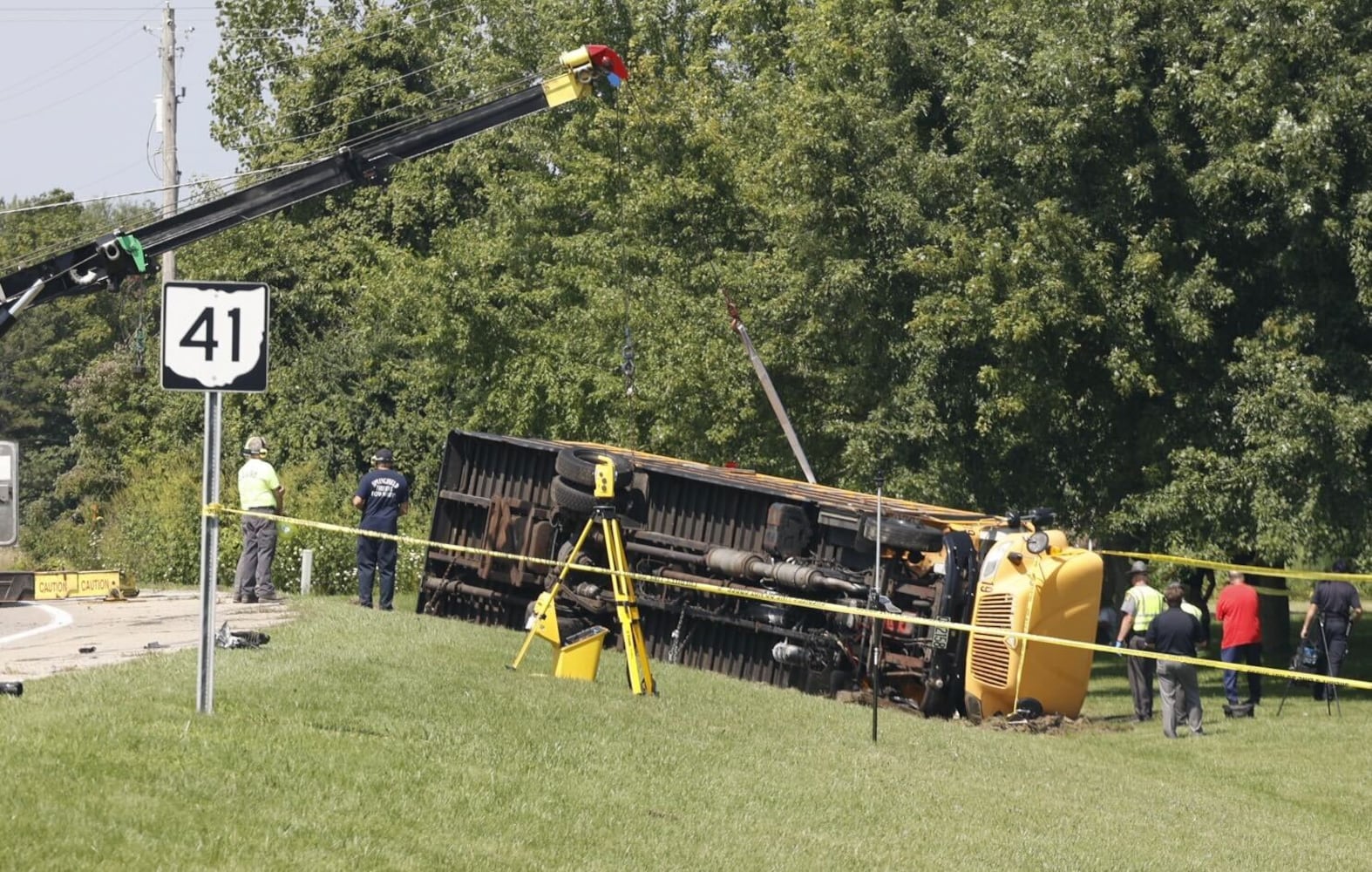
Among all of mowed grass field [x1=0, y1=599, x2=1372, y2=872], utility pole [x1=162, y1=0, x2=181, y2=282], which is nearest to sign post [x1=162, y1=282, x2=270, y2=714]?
mowed grass field [x1=0, y1=599, x2=1372, y2=872]

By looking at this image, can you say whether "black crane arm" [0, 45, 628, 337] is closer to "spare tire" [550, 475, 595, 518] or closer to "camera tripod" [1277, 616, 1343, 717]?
"spare tire" [550, 475, 595, 518]

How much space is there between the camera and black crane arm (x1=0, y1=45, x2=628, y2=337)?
18.8m

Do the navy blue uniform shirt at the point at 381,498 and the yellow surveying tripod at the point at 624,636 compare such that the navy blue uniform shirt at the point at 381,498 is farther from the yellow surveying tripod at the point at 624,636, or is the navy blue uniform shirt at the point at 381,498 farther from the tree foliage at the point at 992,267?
the tree foliage at the point at 992,267

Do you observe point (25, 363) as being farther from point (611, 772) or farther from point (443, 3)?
point (611, 772)

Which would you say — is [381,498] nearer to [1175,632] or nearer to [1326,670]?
[1175,632]

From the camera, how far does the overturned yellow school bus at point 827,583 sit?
58.9 feet

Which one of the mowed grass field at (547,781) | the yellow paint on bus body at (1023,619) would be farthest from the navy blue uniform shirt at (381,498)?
the yellow paint on bus body at (1023,619)

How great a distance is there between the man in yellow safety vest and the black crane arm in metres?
8.03

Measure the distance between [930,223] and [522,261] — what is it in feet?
49.6

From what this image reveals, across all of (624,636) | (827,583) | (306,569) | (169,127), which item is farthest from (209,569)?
(169,127)

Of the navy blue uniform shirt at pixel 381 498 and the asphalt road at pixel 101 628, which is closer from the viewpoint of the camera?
the asphalt road at pixel 101 628

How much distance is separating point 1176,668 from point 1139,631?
164cm

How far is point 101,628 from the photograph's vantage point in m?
17.7

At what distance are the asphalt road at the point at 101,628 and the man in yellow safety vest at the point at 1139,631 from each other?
9.07 metres
